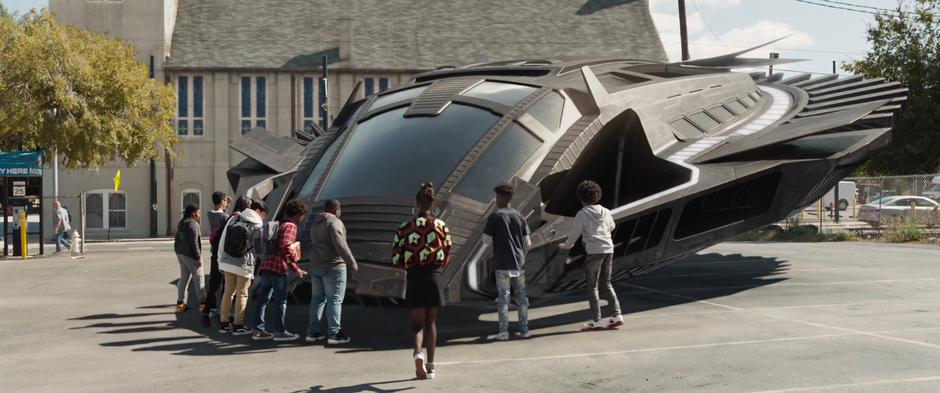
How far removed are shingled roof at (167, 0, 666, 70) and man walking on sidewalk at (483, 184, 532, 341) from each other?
3473 cm

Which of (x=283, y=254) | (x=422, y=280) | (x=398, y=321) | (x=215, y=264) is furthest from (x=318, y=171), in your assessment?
(x=422, y=280)

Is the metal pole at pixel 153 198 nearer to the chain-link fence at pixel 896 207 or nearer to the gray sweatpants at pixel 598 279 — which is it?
the chain-link fence at pixel 896 207

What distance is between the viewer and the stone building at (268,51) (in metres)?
42.5

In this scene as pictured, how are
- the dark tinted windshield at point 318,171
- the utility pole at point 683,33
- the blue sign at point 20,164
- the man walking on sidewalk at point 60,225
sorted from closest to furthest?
the dark tinted windshield at point 318,171
the blue sign at point 20,164
the man walking on sidewalk at point 60,225
the utility pole at point 683,33

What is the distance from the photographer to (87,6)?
4216cm

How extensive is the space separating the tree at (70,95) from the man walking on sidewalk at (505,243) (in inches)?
842

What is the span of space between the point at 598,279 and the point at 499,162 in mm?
2088

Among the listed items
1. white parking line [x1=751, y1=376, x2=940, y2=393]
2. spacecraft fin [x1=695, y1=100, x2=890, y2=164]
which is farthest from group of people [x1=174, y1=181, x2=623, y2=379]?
white parking line [x1=751, y1=376, x2=940, y2=393]

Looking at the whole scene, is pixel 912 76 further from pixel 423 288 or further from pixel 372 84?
pixel 423 288

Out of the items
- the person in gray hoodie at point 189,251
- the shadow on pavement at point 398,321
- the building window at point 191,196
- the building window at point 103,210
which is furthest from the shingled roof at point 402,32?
the person in gray hoodie at point 189,251

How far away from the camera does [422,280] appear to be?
8.16 metres

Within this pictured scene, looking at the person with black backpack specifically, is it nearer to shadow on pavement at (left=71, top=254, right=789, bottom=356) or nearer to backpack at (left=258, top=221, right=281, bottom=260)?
backpack at (left=258, top=221, right=281, bottom=260)

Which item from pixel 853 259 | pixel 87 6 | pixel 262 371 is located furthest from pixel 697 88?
pixel 87 6

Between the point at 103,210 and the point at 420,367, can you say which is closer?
the point at 420,367
